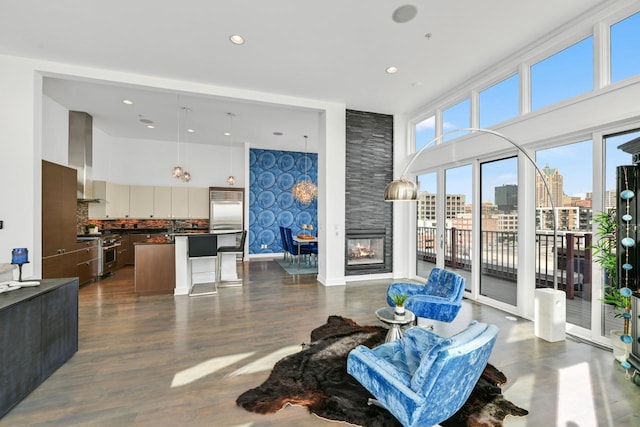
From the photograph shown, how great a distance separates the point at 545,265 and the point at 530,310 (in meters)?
0.75

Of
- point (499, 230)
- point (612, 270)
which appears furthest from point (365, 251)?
point (612, 270)

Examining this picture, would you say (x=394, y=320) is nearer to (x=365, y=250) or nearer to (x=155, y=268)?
(x=365, y=250)

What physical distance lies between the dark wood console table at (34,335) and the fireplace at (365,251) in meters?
4.70

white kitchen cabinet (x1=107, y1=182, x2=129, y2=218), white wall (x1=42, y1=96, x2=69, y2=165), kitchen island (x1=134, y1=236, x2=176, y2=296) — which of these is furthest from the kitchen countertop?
white kitchen cabinet (x1=107, y1=182, x2=129, y2=218)

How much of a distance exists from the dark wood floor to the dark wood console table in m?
0.13

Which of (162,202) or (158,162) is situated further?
(158,162)

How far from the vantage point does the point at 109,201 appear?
770 centimetres

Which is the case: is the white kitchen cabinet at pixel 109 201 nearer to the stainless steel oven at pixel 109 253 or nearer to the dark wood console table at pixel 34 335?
the stainless steel oven at pixel 109 253

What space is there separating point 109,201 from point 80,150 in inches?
73.4

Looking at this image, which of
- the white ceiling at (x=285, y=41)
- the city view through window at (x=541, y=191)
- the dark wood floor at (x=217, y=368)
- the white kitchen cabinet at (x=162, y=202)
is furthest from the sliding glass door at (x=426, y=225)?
the white kitchen cabinet at (x=162, y=202)

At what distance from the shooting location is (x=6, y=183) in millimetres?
3994

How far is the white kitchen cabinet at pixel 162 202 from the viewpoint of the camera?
841 centimetres

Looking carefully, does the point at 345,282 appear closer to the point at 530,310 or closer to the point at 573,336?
the point at 530,310

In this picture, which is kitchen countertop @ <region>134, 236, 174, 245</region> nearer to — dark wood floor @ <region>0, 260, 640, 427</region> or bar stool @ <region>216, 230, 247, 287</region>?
bar stool @ <region>216, 230, 247, 287</region>
